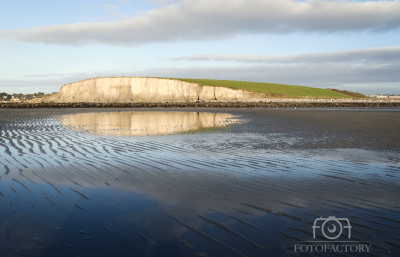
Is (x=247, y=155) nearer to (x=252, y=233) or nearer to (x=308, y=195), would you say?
(x=308, y=195)

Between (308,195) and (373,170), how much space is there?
3.17m

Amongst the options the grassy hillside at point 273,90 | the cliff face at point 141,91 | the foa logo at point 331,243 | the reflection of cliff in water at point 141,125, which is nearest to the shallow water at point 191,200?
the foa logo at point 331,243

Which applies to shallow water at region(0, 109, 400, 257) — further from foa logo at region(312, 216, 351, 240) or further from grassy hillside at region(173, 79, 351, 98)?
grassy hillside at region(173, 79, 351, 98)

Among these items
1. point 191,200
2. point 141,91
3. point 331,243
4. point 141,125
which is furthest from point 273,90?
point 331,243

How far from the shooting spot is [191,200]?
18.9 feet

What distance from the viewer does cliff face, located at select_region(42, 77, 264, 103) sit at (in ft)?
291

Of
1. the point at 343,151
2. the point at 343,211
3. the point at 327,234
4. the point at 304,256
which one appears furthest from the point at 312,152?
the point at 304,256

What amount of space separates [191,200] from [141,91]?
86625mm

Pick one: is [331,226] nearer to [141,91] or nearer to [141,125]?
[141,125]

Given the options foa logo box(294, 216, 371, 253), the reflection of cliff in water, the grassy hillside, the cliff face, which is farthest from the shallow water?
the grassy hillside

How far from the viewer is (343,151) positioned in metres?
10.8

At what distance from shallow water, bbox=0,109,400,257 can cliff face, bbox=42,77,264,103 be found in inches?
A: 3095

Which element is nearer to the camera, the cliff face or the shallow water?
the shallow water

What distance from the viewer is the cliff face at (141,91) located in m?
88.8
